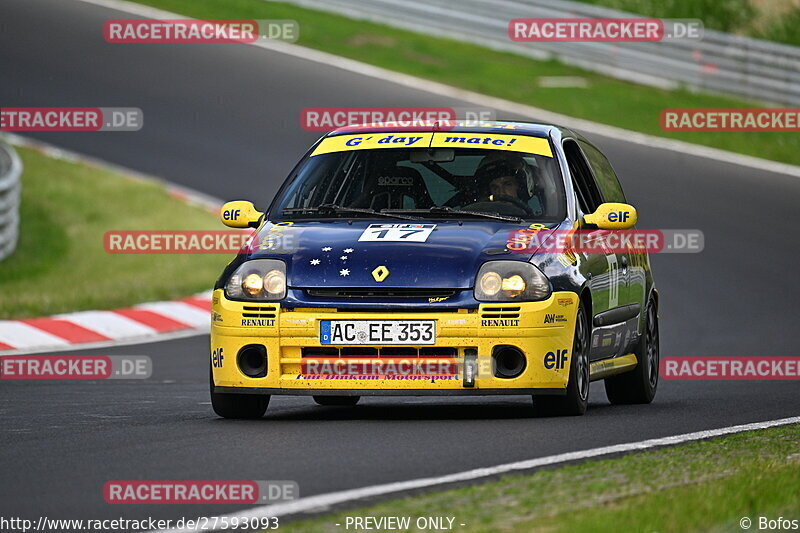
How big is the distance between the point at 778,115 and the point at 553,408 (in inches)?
698

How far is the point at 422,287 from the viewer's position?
871 centimetres

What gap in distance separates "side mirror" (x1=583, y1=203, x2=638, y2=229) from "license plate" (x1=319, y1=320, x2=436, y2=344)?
1.48 meters

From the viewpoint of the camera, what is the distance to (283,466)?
7094mm

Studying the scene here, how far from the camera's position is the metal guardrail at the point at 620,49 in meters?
26.4

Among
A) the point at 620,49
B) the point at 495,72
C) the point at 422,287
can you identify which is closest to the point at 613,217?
the point at 422,287

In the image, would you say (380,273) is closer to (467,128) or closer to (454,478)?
(467,128)

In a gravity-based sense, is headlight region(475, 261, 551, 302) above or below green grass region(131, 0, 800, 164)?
below

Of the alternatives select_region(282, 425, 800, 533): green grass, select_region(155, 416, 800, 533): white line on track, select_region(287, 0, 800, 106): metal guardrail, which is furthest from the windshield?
select_region(287, 0, 800, 106): metal guardrail

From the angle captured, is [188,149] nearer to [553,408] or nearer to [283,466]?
[553,408]

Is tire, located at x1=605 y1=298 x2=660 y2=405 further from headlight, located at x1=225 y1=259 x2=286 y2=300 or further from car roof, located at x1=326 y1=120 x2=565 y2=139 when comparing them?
headlight, located at x1=225 y1=259 x2=286 y2=300

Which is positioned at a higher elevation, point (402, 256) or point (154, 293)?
point (402, 256)

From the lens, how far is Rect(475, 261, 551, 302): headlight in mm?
8750

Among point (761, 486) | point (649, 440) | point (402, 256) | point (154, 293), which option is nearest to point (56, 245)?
point (154, 293)

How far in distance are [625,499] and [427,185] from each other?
3.99 m
